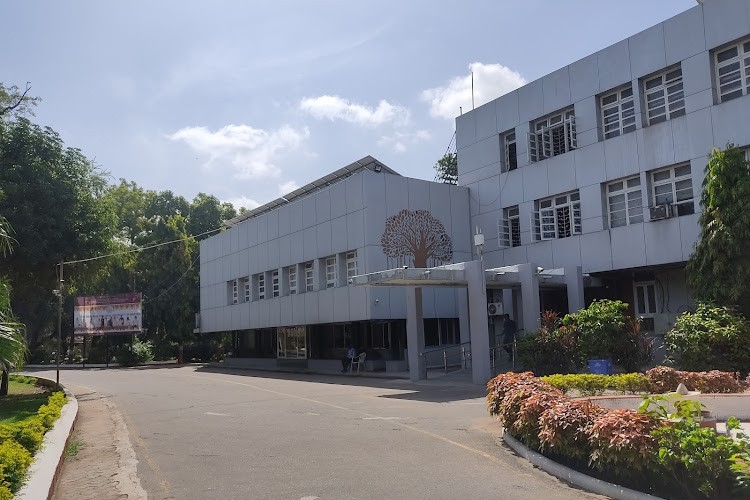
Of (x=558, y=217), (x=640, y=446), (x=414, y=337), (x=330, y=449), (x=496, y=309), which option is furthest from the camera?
(x=496, y=309)

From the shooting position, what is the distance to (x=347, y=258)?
1201 inches

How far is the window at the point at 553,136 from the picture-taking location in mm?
25984

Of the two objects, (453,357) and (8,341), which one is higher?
(8,341)

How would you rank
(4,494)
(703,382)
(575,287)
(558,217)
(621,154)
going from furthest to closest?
(558,217) < (575,287) < (621,154) < (703,382) < (4,494)

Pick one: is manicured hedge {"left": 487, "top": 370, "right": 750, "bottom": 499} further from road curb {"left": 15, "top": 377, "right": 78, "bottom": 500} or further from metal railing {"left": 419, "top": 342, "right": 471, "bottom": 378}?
metal railing {"left": 419, "top": 342, "right": 471, "bottom": 378}

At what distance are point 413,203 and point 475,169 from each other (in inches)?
130

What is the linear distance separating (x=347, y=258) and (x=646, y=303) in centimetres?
1267

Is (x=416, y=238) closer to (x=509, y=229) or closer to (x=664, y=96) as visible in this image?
(x=509, y=229)

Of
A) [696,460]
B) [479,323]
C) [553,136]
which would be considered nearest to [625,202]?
[553,136]

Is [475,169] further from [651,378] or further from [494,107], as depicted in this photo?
[651,378]

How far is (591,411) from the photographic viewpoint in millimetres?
8422

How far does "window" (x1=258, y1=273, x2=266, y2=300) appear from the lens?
38531 millimetres

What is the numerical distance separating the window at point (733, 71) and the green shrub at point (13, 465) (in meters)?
20.9

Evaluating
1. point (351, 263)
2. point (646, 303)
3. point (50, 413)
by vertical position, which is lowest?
point (50, 413)
